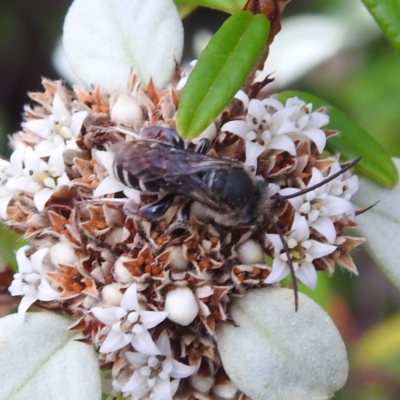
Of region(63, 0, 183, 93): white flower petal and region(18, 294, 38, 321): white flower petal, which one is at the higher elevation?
region(63, 0, 183, 93): white flower petal

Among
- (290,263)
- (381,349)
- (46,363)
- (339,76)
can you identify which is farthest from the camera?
(339,76)

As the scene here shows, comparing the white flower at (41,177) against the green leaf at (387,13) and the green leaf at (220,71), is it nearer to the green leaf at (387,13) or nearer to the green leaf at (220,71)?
the green leaf at (220,71)

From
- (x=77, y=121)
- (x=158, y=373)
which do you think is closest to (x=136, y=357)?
(x=158, y=373)

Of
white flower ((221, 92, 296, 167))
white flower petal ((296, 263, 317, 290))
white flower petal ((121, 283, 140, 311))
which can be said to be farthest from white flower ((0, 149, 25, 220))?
white flower petal ((296, 263, 317, 290))

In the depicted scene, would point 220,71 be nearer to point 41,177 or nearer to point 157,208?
point 157,208

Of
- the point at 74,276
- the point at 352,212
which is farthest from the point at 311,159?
the point at 74,276

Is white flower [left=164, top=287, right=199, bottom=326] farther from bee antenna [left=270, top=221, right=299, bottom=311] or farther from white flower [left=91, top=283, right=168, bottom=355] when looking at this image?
bee antenna [left=270, top=221, right=299, bottom=311]

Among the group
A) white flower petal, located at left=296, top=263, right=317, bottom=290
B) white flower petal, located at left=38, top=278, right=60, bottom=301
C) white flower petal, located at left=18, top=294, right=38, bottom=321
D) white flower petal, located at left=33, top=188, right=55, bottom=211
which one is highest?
white flower petal, located at left=296, top=263, right=317, bottom=290
